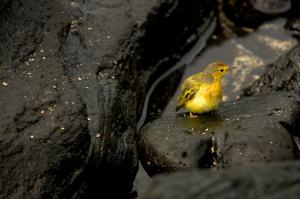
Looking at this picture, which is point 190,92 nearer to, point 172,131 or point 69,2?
point 172,131

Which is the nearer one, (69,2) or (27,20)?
(27,20)

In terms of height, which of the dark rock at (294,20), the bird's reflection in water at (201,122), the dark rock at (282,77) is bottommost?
the dark rock at (294,20)

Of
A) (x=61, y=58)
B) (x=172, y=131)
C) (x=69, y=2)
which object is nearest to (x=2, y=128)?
(x=61, y=58)

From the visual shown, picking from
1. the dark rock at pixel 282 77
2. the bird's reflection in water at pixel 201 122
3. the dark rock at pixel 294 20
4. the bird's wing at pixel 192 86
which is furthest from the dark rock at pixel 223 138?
the dark rock at pixel 294 20

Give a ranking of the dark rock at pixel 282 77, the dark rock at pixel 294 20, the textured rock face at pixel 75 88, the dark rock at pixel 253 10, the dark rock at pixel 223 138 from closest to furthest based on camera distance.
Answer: the textured rock face at pixel 75 88
the dark rock at pixel 223 138
the dark rock at pixel 282 77
the dark rock at pixel 294 20
the dark rock at pixel 253 10

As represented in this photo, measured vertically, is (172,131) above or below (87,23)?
below

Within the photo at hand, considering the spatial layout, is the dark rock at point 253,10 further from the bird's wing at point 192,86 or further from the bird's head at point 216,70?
the bird's wing at point 192,86
